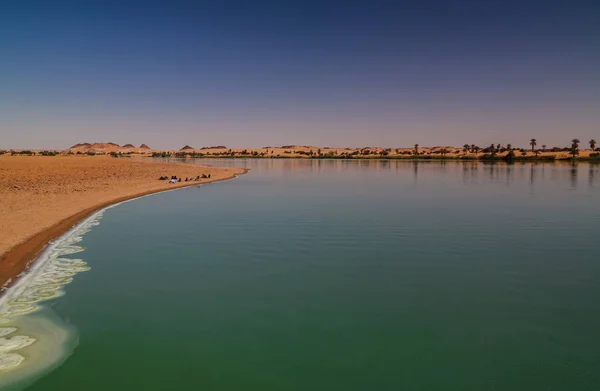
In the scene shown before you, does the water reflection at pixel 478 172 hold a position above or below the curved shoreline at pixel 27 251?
above

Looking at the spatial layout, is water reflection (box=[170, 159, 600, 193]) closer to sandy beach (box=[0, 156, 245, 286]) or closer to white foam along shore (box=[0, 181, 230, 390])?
sandy beach (box=[0, 156, 245, 286])

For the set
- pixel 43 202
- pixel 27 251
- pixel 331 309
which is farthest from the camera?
pixel 43 202

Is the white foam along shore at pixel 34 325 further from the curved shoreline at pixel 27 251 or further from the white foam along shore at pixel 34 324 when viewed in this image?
the curved shoreline at pixel 27 251

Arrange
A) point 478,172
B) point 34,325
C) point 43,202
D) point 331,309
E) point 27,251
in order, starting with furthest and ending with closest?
point 478,172 < point 43,202 < point 27,251 < point 331,309 < point 34,325

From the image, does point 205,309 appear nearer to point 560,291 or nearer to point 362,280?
point 362,280

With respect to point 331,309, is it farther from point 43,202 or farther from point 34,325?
point 43,202

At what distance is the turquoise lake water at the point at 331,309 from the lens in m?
7.91

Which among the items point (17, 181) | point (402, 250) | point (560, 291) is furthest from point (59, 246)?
point (17, 181)

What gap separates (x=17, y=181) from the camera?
120 ft

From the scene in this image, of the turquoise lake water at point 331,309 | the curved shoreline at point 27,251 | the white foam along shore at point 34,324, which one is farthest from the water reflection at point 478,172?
the white foam along shore at point 34,324

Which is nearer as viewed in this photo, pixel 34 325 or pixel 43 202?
pixel 34 325

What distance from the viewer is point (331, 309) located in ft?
35.2

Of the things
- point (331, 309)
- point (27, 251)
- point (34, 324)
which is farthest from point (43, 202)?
point (331, 309)

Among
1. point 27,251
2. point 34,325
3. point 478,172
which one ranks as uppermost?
point 478,172
